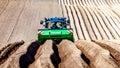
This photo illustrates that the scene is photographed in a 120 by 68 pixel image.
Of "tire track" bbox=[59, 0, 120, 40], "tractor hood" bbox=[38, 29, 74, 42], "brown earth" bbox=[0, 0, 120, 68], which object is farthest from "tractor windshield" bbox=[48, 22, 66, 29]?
"tire track" bbox=[59, 0, 120, 40]

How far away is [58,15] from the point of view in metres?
34.2

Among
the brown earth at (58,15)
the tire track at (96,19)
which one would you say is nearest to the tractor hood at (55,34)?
the brown earth at (58,15)

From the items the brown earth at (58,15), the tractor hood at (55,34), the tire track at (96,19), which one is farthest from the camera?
the tire track at (96,19)

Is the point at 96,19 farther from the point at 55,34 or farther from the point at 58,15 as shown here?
the point at 55,34

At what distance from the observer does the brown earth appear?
1323 centimetres

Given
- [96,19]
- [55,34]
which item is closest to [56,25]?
[55,34]

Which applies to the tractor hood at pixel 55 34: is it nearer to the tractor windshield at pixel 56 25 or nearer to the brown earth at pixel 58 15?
the brown earth at pixel 58 15

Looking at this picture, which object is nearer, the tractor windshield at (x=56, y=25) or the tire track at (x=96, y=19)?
the tractor windshield at (x=56, y=25)

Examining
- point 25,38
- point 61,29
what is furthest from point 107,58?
point 25,38

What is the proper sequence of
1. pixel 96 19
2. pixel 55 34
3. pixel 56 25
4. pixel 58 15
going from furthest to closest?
pixel 58 15
pixel 96 19
pixel 56 25
pixel 55 34

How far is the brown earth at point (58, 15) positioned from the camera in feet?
43.4

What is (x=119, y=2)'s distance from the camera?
4434 cm

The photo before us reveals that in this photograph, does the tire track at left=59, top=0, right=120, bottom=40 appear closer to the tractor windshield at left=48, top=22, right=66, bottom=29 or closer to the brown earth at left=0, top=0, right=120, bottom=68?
the brown earth at left=0, top=0, right=120, bottom=68

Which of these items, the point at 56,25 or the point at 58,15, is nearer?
the point at 56,25
